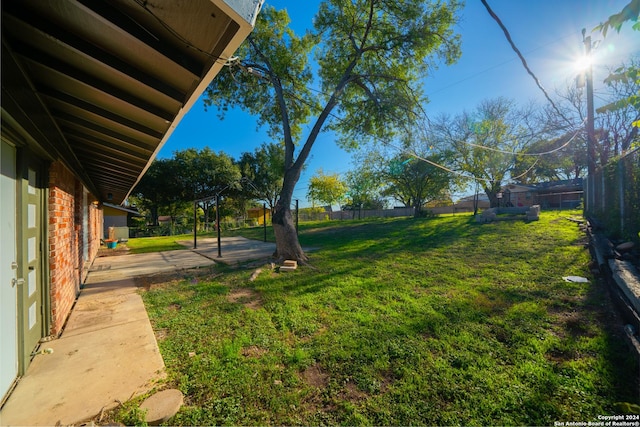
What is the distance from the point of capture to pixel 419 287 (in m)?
4.46

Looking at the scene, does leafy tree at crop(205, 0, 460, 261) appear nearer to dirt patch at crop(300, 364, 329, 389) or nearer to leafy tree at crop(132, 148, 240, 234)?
dirt patch at crop(300, 364, 329, 389)

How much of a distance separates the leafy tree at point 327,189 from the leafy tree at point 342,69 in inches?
958

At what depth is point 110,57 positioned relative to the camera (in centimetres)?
169

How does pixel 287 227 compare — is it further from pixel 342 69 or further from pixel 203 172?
pixel 203 172

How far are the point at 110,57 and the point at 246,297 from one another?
3.75m

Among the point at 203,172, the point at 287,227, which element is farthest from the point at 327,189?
the point at 287,227

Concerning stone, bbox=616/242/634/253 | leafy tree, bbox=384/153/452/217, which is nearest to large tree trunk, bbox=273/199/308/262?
stone, bbox=616/242/634/253

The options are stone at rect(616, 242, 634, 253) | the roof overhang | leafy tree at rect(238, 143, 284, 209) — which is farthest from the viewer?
leafy tree at rect(238, 143, 284, 209)

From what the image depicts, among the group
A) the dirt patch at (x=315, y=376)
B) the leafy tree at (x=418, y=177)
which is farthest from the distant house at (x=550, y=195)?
the dirt patch at (x=315, y=376)

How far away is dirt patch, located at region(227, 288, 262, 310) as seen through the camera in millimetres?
4000

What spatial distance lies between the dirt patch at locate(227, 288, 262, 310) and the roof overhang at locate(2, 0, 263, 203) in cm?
283

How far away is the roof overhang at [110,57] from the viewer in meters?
1.32

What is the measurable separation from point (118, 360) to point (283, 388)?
1.76 metres

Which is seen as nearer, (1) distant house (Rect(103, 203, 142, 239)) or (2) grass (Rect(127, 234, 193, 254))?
(2) grass (Rect(127, 234, 193, 254))
